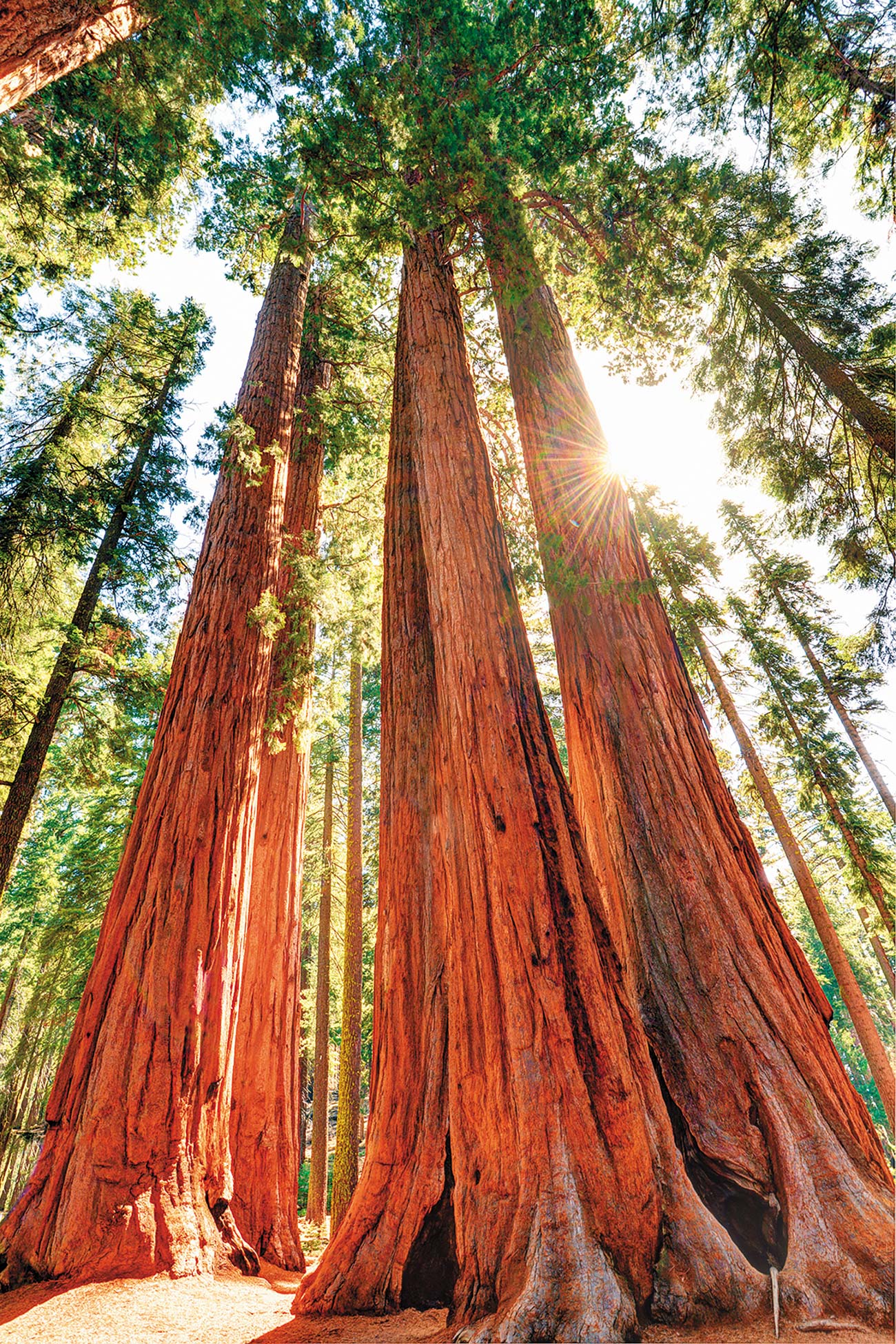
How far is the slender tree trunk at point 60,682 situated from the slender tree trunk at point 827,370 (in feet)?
30.0

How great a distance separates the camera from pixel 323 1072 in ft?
40.0

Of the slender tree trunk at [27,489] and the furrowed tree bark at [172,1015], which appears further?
the slender tree trunk at [27,489]

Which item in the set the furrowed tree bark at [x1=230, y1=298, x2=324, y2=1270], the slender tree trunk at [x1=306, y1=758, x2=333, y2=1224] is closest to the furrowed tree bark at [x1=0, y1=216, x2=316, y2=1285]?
the furrowed tree bark at [x1=230, y1=298, x2=324, y2=1270]

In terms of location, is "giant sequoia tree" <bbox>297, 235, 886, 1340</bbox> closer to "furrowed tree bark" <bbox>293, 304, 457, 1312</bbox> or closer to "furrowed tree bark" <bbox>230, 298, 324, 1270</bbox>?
"furrowed tree bark" <bbox>293, 304, 457, 1312</bbox>

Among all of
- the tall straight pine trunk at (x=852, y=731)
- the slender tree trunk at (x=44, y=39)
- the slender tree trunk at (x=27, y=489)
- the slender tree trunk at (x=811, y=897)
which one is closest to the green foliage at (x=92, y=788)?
the slender tree trunk at (x=27, y=489)

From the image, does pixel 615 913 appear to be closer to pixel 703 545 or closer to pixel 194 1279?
pixel 194 1279

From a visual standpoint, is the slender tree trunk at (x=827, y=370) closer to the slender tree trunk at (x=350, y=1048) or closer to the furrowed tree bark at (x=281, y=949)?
the furrowed tree bark at (x=281, y=949)

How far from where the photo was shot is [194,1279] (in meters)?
2.64

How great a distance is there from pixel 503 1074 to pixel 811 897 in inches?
417


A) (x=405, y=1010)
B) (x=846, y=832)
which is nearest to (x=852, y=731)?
(x=846, y=832)

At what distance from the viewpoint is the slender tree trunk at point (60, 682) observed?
7586mm

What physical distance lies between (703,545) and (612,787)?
31.2ft

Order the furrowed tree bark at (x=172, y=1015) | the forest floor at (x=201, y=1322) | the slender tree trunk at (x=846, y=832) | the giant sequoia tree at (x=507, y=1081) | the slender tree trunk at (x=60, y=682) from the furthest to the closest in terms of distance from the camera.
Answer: the slender tree trunk at (x=846, y=832), the slender tree trunk at (x=60, y=682), the furrowed tree bark at (x=172, y=1015), the giant sequoia tree at (x=507, y=1081), the forest floor at (x=201, y=1322)

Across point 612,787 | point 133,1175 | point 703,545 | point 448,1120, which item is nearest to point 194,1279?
point 133,1175
